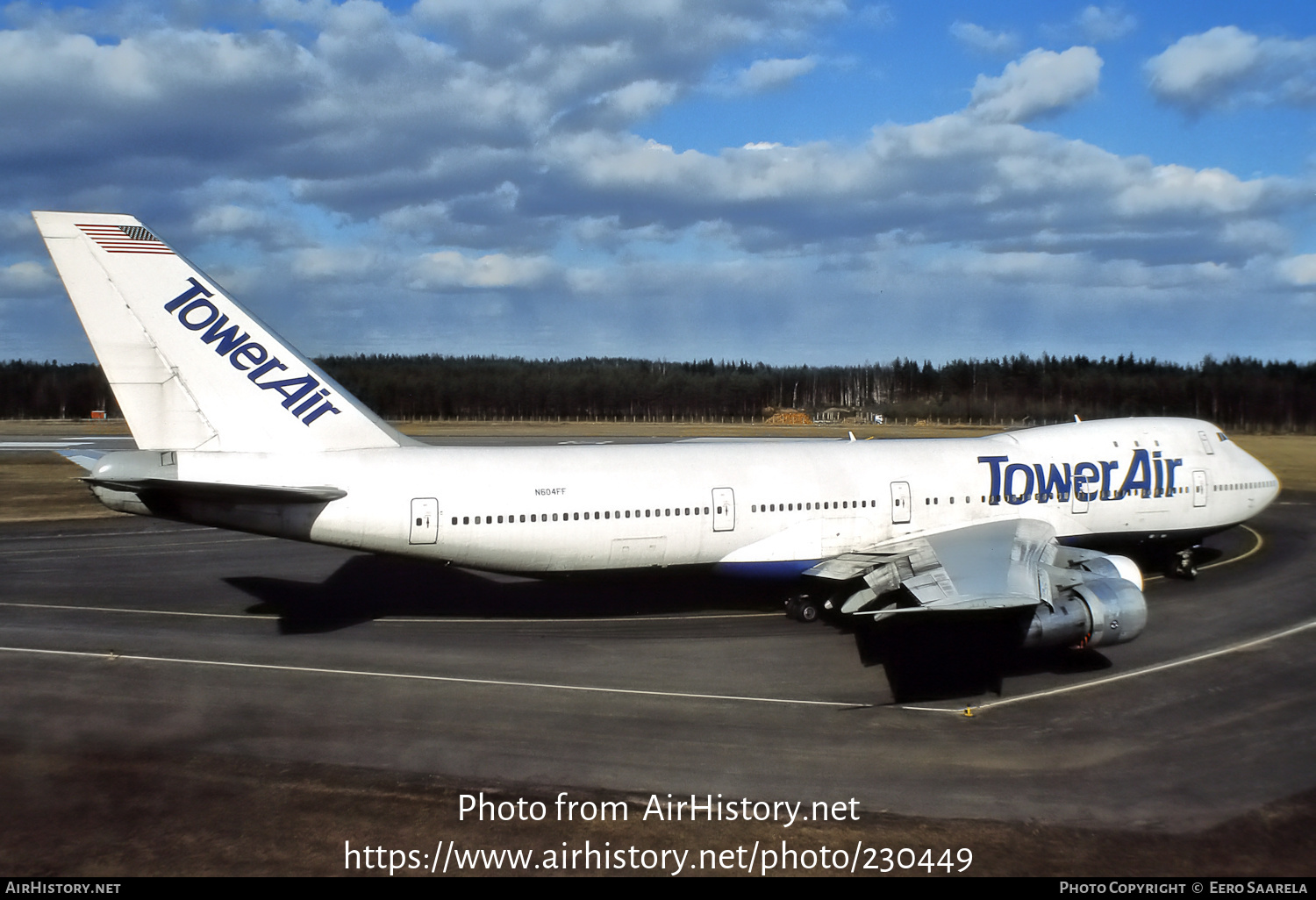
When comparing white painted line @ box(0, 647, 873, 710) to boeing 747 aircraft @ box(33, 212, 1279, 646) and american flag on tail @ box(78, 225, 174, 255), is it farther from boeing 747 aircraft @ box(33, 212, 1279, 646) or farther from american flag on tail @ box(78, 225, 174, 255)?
american flag on tail @ box(78, 225, 174, 255)

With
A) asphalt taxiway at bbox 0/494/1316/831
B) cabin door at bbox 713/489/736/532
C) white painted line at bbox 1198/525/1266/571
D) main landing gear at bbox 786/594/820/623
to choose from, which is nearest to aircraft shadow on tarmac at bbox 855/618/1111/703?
asphalt taxiway at bbox 0/494/1316/831

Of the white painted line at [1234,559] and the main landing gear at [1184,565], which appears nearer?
the main landing gear at [1184,565]

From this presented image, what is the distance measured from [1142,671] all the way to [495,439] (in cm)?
7134

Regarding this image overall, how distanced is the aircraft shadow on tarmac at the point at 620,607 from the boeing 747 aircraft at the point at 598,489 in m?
1.09

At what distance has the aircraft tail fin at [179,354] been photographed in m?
18.3

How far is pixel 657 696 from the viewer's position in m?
17.6

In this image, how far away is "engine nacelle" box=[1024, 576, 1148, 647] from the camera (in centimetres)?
1786

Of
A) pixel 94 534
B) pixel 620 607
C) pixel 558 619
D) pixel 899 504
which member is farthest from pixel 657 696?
pixel 94 534

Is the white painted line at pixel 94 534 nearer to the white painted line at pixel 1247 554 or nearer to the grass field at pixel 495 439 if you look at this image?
the grass field at pixel 495 439

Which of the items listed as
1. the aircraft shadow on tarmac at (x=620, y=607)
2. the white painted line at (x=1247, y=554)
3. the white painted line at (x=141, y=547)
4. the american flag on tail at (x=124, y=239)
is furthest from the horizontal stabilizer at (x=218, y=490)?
the white painted line at (x=1247, y=554)

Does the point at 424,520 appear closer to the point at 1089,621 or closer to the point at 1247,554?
the point at 1089,621

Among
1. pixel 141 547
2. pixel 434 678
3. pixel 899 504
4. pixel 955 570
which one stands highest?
pixel 899 504

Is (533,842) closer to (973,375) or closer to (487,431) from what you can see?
(487,431)

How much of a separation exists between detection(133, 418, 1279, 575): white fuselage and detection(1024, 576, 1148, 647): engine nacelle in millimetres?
6101
